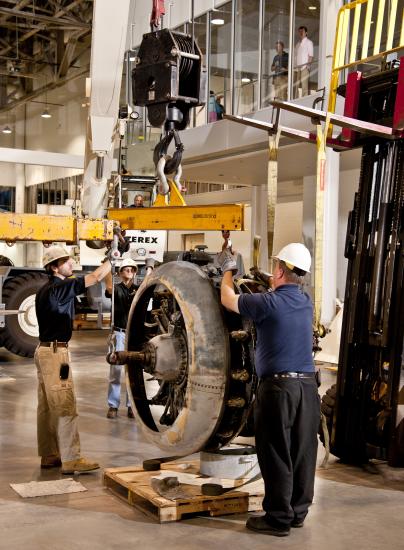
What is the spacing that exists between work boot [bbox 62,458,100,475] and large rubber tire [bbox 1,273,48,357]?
7.97 m

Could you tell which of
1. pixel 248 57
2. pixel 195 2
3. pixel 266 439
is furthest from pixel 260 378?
pixel 195 2

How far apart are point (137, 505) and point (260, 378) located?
4.78 feet

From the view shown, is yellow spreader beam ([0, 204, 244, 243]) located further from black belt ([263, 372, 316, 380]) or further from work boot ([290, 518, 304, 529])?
work boot ([290, 518, 304, 529])

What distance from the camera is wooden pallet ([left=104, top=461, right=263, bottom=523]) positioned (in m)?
5.41

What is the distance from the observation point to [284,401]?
5094 millimetres

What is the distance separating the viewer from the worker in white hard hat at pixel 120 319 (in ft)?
30.2

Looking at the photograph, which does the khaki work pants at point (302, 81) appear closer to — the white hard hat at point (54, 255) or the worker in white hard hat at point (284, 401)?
the white hard hat at point (54, 255)

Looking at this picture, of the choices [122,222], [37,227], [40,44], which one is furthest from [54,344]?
[40,44]

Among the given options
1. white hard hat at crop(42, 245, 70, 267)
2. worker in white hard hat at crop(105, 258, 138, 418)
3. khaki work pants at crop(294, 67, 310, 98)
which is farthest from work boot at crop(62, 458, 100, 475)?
khaki work pants at crop(294, 67, 310, 98)

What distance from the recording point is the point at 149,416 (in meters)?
6.20

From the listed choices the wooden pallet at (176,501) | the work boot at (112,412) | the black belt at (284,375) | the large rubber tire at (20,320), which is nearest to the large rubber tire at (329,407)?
the wooden pallet at (176,501)

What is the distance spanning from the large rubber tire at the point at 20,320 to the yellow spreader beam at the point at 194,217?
8346 mm

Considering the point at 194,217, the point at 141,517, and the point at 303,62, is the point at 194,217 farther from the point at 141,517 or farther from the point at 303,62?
the point at 303,62

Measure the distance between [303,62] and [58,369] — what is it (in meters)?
12.5
